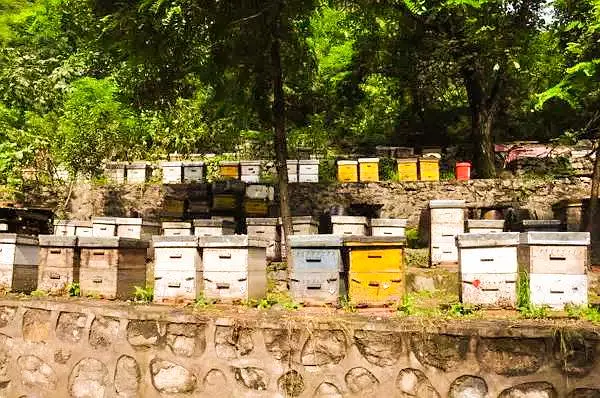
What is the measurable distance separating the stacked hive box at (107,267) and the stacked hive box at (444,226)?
5.04 meters

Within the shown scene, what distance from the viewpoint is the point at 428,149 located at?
17141 millimetres

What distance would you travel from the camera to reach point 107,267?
564cm

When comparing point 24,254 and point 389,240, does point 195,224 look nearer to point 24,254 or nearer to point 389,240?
point 24,254

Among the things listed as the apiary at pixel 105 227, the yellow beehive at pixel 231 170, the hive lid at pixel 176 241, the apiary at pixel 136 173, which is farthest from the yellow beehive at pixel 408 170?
the hive lid at pixel 176 241

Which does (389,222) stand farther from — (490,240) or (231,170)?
(231,170)

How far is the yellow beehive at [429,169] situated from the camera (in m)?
13.4

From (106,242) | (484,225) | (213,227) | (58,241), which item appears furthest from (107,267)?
(484,225)

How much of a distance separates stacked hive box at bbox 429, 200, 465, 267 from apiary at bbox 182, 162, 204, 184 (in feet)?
22.3

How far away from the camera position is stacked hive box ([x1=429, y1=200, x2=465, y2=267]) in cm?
889

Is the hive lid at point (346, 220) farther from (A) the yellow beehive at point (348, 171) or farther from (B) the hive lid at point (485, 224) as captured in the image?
(A) the yellow beehive at point (348, 171)

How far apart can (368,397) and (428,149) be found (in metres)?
13.9

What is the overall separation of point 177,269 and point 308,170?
8446mm

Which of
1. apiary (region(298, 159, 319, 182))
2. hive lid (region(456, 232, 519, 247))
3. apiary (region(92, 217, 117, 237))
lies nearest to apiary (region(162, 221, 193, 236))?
apiary (region(92, 217, 117, 237))

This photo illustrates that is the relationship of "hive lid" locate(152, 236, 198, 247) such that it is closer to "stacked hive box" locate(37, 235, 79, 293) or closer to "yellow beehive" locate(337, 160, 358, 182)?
"stacked hive box" locate(37, 235, 79, 293)
